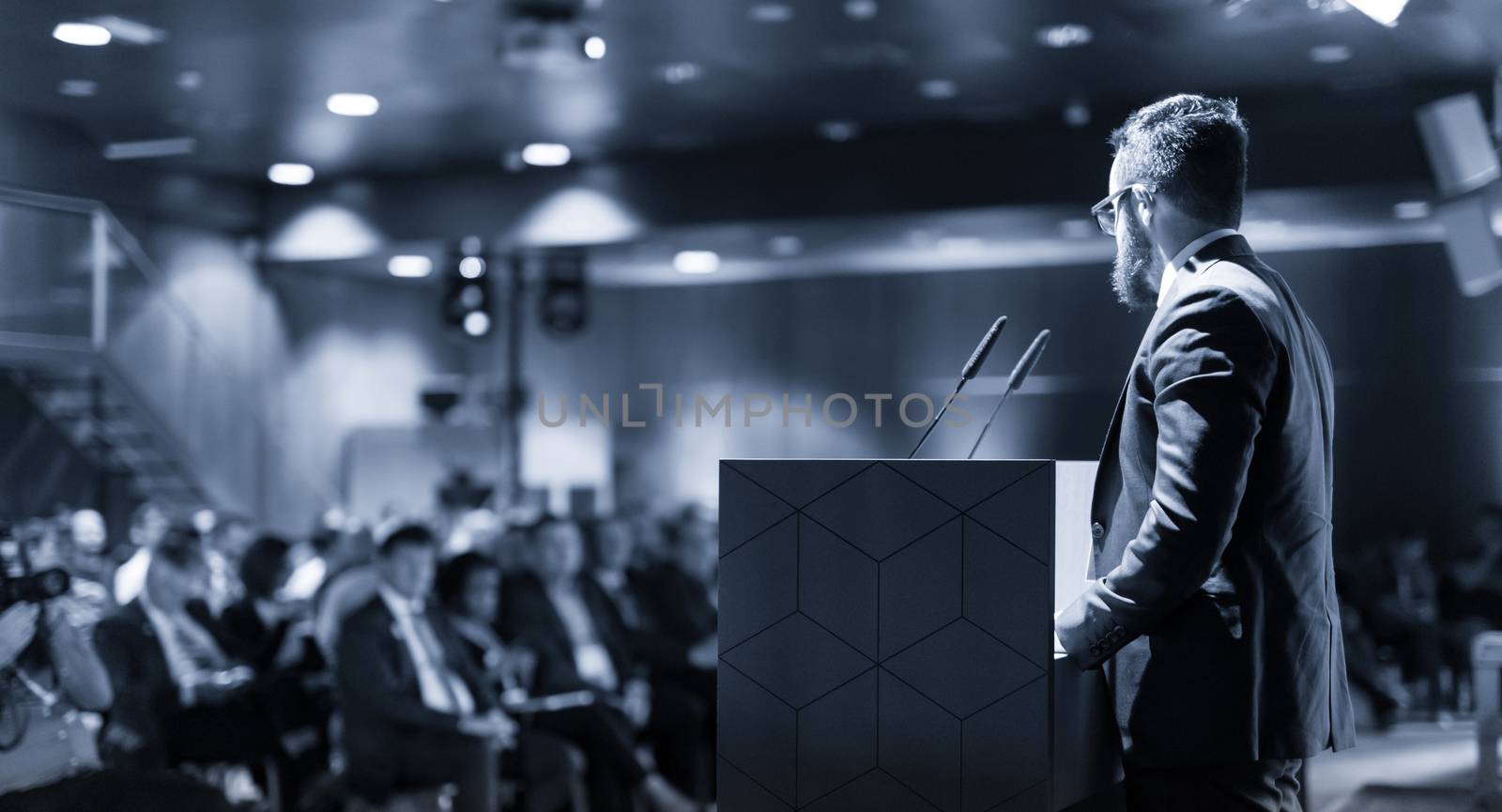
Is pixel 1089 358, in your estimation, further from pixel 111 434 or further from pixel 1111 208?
pixel 1111 208

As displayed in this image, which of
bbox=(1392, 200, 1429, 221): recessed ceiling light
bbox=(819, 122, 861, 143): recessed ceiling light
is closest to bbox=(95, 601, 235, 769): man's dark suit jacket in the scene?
bbox=(819, 122, 861, 143): recessed ceiling light

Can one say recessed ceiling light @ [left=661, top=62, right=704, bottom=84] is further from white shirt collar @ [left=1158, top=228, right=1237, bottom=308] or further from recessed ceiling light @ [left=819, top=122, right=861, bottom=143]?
white shirt collar @ [left=1158, top=228, right=1237, bottom=308]

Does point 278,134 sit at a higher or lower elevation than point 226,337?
higher

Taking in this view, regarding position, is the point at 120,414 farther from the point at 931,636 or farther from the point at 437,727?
the point at 931,636

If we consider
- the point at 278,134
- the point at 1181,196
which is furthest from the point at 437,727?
the point at 278,134

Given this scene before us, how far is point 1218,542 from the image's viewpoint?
1.64m

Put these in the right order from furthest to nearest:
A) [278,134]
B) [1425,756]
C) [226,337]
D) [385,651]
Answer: [226,337]
[278,134]
[1425,756]
[385,651]

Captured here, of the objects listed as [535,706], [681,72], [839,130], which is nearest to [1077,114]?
[839,130]

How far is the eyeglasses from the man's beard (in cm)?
3

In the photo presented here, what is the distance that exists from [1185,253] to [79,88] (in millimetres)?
7504

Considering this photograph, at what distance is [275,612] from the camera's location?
6.61 metres

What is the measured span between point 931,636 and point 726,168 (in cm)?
747

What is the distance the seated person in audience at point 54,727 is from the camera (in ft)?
11.2

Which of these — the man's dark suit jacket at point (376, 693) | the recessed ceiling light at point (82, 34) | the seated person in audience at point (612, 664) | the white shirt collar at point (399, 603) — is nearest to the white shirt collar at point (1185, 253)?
the man's dark suit jacket at point (376, 693)
